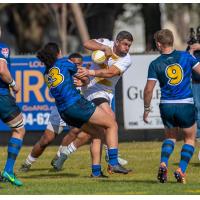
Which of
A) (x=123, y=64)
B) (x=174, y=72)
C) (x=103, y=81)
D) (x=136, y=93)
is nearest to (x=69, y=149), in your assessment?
(x=103, y=81)

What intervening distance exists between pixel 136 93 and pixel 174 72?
25.1 ft

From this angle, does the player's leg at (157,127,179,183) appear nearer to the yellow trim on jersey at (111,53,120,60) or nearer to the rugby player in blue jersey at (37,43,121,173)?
the rugby player in blue jersey at (37,43,121,173)

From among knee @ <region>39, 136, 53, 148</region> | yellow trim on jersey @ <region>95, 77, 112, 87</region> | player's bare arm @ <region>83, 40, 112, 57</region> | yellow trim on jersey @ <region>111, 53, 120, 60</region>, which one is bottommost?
knee @ <region>39, 136, 53, 148</region>

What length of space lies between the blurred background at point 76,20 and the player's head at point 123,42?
666 inches

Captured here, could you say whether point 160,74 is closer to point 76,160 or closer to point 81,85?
point 81,85

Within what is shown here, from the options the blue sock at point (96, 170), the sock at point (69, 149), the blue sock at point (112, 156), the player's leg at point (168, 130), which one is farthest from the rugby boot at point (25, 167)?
the player's leg at point (168, 130)

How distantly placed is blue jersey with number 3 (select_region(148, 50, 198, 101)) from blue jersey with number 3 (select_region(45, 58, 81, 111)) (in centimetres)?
111

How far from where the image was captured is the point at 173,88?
45.1ft

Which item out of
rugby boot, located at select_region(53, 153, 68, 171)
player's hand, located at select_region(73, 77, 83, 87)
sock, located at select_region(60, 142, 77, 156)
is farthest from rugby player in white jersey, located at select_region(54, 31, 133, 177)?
rugby boot, located at select_region(53, 153, 68, 171)

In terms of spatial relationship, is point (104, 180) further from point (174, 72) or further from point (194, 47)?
point (194, 47)

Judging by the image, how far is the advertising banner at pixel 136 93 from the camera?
21297mm

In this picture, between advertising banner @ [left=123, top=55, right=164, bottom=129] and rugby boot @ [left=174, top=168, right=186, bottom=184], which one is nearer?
rugby boot @ [left=174, top=168, right=186, bottom=184]

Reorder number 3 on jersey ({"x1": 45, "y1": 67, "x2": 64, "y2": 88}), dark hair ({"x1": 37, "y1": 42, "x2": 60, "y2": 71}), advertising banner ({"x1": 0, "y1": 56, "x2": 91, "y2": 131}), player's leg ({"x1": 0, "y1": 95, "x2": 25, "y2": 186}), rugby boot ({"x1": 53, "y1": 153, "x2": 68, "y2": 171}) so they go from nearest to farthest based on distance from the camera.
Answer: player's leg ({"x1": 0, "y1": 95, "x2": 25, "y2": 186}), number 3 on jersey ({"x1": 45, "y1": 67, "x2": 64, "y2": 88}), dark hair ({"x1": 37, "y1": 42, "x2": 60, "y2": 71}), rugby boot ({"x1": 53, "y1": 153, "x2": 68, "y2": 171}), advertising banner ({"x1": 0, "y1": 56, "x2": 91, "y2": 131})

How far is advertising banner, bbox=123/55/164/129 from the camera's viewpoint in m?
21.3
